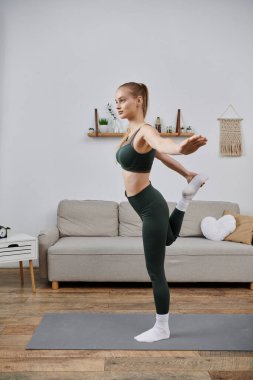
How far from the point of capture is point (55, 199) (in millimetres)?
4375

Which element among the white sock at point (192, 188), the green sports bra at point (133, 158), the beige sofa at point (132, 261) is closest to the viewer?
the green sports bra at point (133, 158)

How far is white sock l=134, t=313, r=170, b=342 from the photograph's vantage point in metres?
2.41

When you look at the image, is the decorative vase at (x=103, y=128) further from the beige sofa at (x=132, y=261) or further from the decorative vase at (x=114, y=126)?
the beige sofa at (x=132, y=261)

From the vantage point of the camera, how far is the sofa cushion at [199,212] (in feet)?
13.4

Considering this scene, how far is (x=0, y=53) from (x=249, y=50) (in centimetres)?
270

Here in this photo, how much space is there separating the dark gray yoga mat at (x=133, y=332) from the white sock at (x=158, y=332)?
0.09 ft

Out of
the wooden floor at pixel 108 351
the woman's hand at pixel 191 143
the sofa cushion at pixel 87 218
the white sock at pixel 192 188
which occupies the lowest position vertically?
the wooden floor at pixel 108 351

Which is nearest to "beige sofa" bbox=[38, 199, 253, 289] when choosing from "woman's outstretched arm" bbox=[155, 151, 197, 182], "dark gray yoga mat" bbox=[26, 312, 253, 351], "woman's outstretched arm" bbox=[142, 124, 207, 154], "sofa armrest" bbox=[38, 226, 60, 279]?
"sofa armrest" bbox=[38, 226, 60, 279]

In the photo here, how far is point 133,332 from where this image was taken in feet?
8.33

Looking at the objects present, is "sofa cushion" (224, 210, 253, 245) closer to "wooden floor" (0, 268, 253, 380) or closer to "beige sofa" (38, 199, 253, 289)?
"beige sofa" (38, 199, 253, 289)

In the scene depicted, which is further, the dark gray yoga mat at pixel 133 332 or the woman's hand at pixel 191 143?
the dark gray yoga mat at pixel 133 332

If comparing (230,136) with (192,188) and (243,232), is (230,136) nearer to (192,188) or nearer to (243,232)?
(243,232)

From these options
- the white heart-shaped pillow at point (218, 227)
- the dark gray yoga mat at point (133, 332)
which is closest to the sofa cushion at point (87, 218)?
the white heart-shaped pillow at point (218, 227)

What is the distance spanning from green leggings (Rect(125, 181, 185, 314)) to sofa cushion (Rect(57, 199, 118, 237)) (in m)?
1.72
